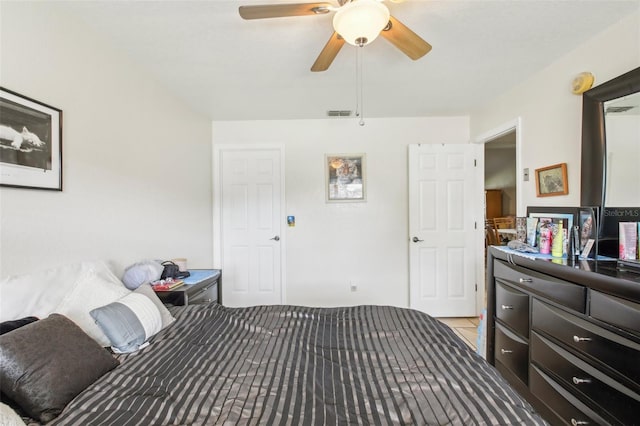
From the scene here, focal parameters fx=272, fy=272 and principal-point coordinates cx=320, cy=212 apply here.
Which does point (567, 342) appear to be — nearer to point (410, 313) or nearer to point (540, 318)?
point (540, 318)

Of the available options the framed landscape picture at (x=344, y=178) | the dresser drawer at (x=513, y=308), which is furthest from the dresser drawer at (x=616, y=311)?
the framed landscape picture at (x=344, y=178)

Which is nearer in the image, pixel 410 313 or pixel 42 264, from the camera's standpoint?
pixel 42 264

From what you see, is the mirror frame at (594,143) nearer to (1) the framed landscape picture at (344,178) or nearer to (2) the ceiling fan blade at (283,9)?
(2) the ceiling fan blade at (283,9)

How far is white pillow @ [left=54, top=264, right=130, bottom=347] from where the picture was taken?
4.26ft

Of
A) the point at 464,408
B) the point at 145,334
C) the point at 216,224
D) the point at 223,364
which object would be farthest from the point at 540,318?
the point at 216,224

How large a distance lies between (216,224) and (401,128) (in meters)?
2.60

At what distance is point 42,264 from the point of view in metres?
1.41

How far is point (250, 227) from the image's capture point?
137 inches

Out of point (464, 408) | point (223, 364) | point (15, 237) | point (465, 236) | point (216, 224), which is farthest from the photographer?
point (216, 224)

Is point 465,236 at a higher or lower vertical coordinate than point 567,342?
higher

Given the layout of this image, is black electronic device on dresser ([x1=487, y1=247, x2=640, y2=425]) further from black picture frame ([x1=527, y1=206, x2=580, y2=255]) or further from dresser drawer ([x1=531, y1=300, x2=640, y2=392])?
black picture frame ([x1=527, y1=206, x2=580, y2=255])

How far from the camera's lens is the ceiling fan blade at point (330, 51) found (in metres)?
1.47

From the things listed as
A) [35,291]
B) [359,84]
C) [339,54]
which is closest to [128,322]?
[35,291]

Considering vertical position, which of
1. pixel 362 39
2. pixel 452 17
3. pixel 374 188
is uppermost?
pixel 452 17
